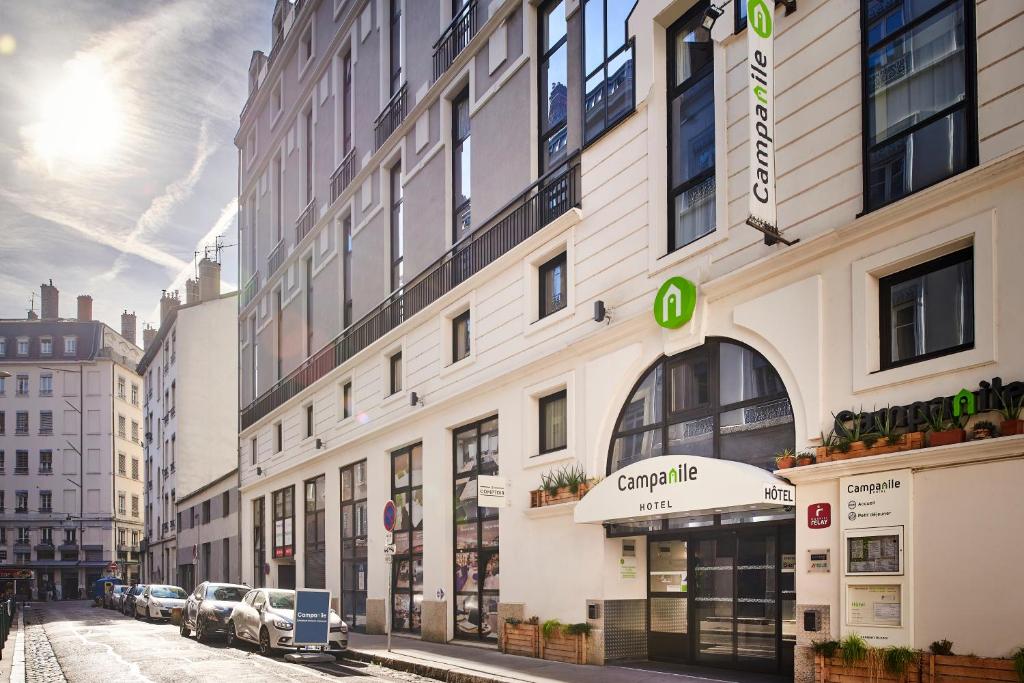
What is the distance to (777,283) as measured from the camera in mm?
13336

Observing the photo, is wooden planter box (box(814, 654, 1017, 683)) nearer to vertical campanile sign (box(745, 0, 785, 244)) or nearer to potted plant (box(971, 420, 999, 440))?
potted plant (box(971, 420, 999, 440))

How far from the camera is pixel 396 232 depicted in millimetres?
27562

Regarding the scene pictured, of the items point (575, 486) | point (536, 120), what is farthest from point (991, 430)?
point (536, 120)

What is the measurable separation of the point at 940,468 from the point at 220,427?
53443 mm

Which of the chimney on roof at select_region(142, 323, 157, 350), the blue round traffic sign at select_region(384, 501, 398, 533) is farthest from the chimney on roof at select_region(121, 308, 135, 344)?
the blue round traffic sign at select_region(384, 501, 398, 533)

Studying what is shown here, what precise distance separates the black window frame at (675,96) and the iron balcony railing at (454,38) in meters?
7.34

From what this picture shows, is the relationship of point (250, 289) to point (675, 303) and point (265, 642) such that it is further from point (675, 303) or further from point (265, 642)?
point (675, 303)

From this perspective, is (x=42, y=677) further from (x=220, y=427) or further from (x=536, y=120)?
(x=220, y=427)

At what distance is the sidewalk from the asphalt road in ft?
1.14

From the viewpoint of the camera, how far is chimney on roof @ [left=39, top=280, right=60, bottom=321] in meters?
94.4

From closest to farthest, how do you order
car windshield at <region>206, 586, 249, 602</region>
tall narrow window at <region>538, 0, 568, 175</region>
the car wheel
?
tall narrow window at <region>538, 0, 568, 175</region>
the car wheel
car windshield at <region>206, 586, 249, 602</region>

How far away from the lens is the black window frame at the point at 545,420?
18297 mm

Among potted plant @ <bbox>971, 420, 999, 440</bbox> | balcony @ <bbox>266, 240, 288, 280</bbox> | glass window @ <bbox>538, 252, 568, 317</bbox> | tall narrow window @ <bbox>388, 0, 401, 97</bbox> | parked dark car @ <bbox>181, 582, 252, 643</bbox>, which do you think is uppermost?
tall narrow window @ <bbox>388, 0, 401, 97</bbox>

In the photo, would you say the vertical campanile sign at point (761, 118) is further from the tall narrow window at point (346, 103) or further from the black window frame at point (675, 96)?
the tall narrow window at point (346, 103)
